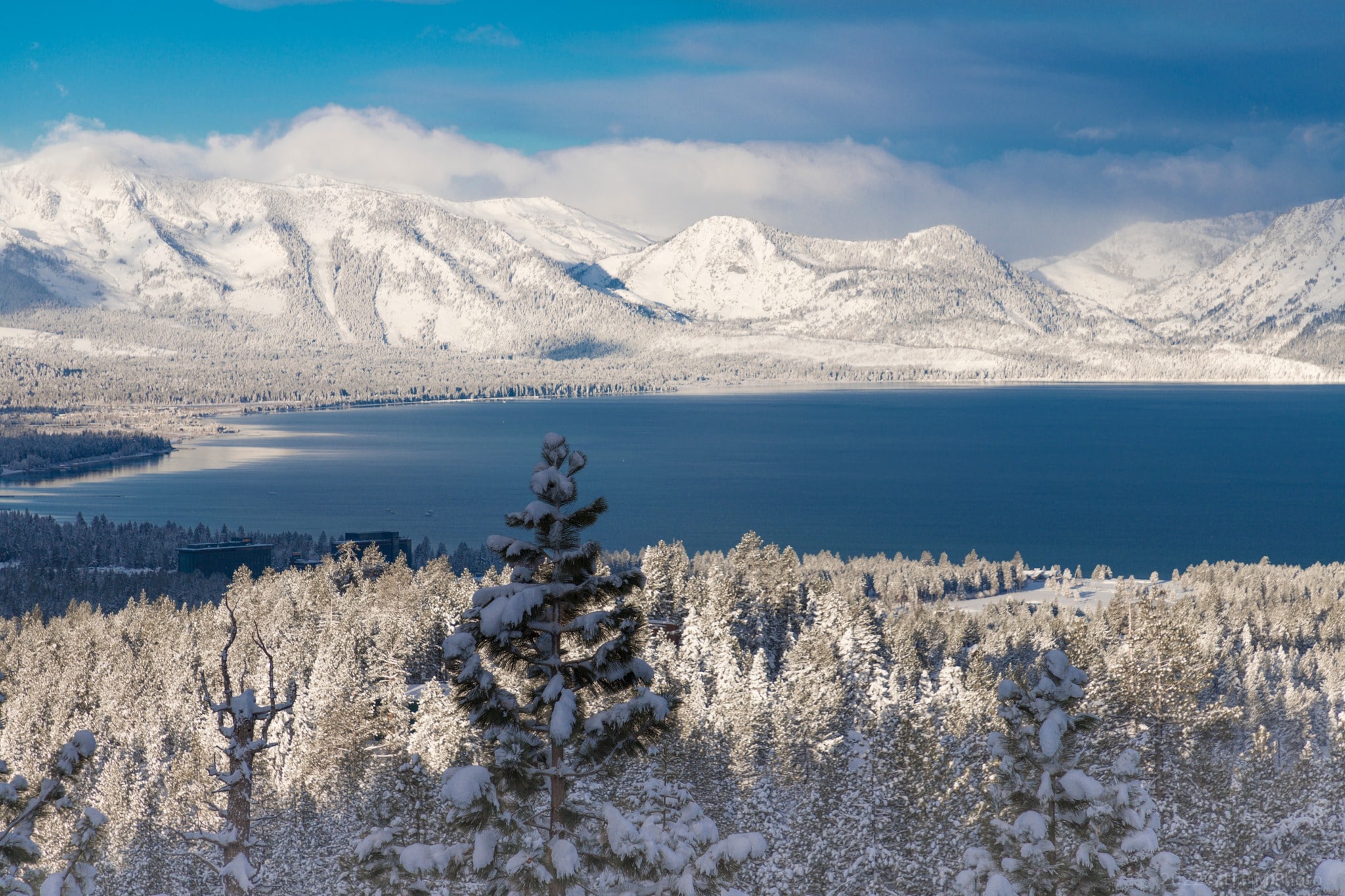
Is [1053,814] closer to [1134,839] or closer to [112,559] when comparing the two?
[1134,839]

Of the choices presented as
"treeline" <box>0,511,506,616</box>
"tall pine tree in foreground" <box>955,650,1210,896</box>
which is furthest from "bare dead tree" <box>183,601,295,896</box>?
"treeline" <box>0,511,506,616</box>

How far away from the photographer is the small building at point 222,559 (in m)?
124

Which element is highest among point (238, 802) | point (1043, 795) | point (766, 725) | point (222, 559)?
point (238, 802)

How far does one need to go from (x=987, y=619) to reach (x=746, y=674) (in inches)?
1709

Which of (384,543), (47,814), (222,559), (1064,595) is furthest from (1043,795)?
(384,543)

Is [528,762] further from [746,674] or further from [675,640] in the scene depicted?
[675,640]

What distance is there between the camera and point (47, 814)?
15.7 m

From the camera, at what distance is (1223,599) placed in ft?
323

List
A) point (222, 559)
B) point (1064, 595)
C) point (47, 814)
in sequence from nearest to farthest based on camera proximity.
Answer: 1. point (47, 814)
2. point (1064, 595)
3. point (222, 559)

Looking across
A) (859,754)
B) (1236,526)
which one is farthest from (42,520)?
(1236,526)

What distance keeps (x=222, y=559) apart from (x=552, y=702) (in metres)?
121

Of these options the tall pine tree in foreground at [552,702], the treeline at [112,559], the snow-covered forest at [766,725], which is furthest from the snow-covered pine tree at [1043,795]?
the treeline at [112,559]

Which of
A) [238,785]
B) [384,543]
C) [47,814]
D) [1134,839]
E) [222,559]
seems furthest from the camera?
[384,543]

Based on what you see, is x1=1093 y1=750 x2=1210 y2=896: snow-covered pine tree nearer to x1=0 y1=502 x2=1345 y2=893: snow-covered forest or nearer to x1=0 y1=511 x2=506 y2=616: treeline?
x1=0 y1=502 x2=1345 y2=893: snow-covered forest
